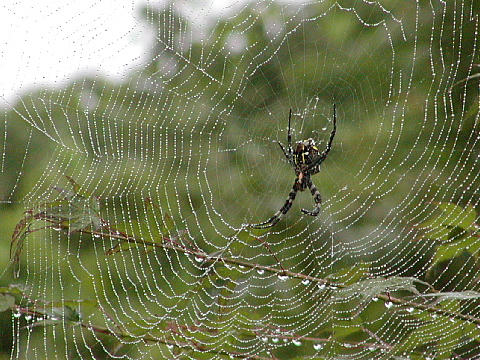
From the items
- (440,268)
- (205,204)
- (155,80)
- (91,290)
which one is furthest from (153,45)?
(440,268)

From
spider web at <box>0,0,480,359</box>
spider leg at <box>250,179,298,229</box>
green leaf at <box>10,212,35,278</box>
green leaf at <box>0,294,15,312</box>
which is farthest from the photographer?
spider leg at <box>250,179,298,229</box>

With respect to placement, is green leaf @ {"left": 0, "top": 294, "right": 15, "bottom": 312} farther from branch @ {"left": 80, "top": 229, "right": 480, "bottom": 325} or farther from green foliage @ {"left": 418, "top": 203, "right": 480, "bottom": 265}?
green foliage @ {"left": 418, "top": 203, "right": 480, "bottom": 265}

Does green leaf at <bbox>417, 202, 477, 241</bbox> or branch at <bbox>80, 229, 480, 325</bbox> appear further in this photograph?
green leaf at <bbox>417, 202, 477, 241</bbox>

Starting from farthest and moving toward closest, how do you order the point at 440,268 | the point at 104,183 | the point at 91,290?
the point at 104,183, the point at 440,268, the point at 91,290

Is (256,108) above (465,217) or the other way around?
above

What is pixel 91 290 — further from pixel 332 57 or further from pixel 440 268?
pixel 332 57

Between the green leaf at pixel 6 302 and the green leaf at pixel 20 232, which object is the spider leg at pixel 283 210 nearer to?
the green leaf at pixel 20 232

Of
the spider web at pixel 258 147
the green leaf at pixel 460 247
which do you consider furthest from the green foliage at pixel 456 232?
the spider web at pixel 258 147

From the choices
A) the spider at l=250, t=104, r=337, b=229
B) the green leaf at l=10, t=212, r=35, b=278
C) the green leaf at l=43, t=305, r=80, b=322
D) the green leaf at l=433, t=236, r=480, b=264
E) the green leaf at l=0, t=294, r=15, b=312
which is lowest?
the green leaf at l=43, t=305, r=80, b=322

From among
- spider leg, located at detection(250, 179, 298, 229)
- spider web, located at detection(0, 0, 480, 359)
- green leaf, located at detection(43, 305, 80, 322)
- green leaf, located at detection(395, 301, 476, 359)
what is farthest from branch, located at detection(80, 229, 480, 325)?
spider leg, located at detection(250, 179, 298, 229)
